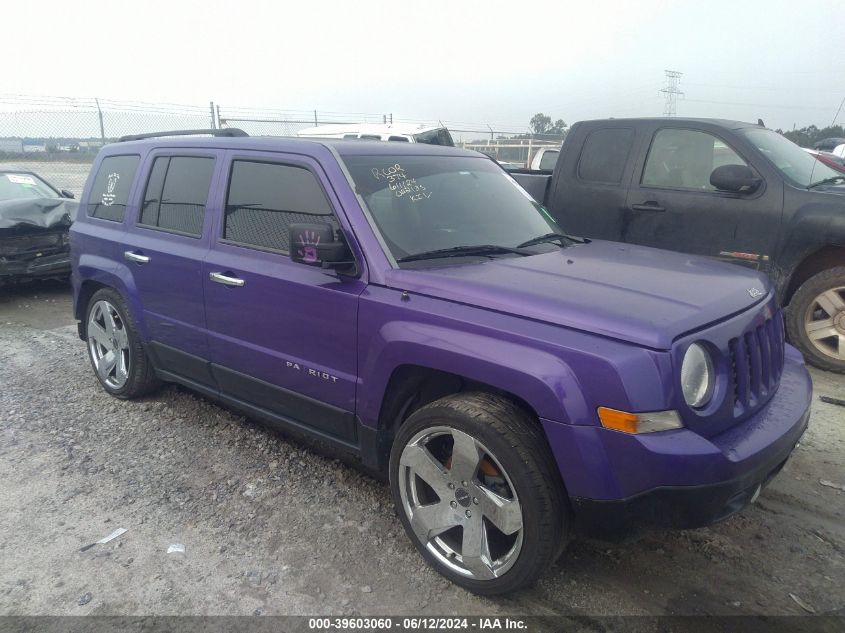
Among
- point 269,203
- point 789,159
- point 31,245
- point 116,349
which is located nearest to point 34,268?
point 31,245

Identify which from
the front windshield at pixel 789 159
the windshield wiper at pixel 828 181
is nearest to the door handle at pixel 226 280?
the front windshield at pixel 789 159

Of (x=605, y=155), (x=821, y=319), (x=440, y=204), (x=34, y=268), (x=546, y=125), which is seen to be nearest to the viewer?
(x=440, y=204)

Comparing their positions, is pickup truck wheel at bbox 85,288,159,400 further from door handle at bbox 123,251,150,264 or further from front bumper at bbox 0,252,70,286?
front bumper at bbox 0,252,70,286

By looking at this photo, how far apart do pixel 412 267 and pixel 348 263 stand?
30cm

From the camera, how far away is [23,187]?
27.1 feet

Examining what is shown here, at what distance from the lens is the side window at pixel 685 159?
18.1 ft

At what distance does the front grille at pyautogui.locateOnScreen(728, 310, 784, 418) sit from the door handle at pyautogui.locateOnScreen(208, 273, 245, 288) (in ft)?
7.80

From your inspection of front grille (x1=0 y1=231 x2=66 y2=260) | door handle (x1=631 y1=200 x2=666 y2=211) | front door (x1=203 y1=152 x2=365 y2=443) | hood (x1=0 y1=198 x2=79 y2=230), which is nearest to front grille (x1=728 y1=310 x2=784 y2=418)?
front door (x1=203 y1=152 x2=365 y2=443)

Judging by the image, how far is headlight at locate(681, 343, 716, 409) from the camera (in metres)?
2.34

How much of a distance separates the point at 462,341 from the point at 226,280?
1.57m

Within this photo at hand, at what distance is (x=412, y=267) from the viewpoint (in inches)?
116

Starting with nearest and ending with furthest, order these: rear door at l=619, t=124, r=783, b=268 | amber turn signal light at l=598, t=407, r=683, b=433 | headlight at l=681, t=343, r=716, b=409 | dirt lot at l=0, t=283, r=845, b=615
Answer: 1. amber turn signal light at l=598, t=407, r=683, b=433
2. headlight at l=681, t=343, r=716, b=409
3. dirt lot at l=0, t=283, r=845, b=615
4. rear door at l=619, t=124, r=783, b=268

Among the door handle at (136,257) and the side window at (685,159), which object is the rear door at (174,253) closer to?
the door handle at (136,257)

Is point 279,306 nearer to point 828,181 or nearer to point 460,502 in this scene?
point 460,502
